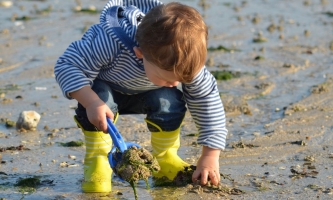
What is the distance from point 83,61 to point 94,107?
1.11 feet

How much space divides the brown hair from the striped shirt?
41cm

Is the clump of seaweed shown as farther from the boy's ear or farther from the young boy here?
the boy's ear

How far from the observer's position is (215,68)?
752 cm

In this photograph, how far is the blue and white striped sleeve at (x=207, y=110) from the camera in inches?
167

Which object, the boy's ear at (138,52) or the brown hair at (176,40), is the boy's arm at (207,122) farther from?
the brown hair at (176,40)

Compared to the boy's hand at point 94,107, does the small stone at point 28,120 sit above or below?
below

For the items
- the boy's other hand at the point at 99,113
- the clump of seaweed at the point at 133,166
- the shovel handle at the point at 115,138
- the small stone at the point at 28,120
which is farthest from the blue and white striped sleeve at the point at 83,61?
the small stone at the point at 28,120

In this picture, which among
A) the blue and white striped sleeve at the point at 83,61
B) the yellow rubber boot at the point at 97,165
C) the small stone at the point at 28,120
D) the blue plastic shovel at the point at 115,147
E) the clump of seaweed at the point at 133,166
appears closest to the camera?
the clump of seaweed at the point at 133,166

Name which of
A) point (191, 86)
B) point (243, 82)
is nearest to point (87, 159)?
point (191, 86)

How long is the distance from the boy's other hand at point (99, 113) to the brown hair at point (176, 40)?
41 centimetres

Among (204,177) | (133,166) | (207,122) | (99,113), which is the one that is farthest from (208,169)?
(99,113)

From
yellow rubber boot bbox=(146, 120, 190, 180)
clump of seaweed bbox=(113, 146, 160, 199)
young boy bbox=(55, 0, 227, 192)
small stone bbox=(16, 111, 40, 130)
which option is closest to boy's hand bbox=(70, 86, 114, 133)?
young boy bbox=(55, 0, 227, 192)

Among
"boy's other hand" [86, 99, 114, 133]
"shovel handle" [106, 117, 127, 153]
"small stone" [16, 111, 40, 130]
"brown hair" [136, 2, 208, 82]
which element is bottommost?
"small stone" [16, 111, 40, 130]

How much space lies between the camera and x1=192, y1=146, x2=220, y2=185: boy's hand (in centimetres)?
419
